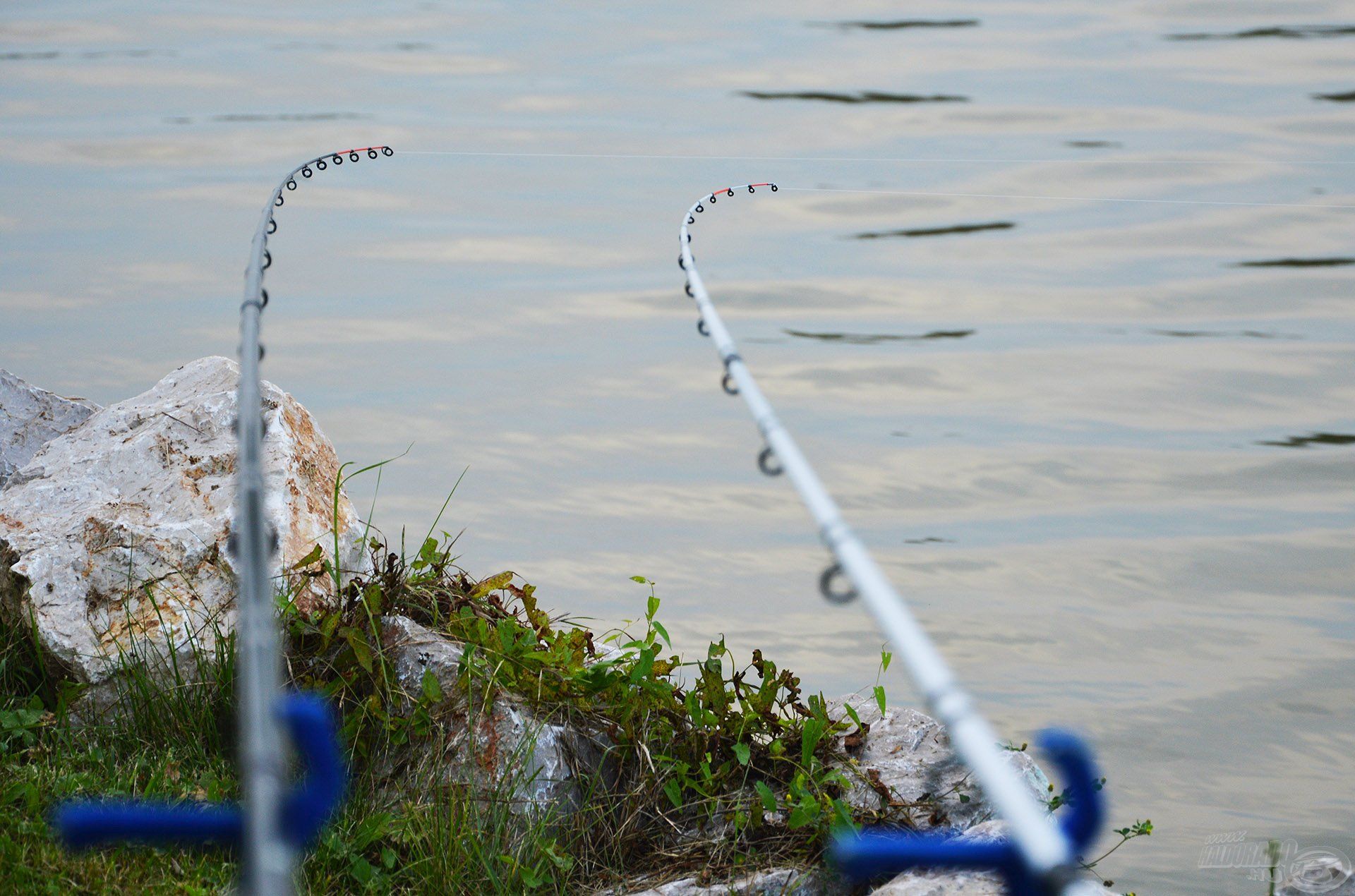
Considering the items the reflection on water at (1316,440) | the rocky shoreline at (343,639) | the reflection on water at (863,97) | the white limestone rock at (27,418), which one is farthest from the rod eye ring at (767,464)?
the reflection on water at (863,97)

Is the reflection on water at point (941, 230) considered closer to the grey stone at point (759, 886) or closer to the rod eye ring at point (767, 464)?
the grey stone at point (759, 886)

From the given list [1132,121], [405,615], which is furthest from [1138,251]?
[405,615]

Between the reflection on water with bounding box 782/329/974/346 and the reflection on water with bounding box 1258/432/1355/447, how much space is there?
8.01 feet

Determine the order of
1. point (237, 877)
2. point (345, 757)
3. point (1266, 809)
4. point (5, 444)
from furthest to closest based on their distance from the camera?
point (1266, 809), point (5, 444), point (345, 757), point (237, 877)

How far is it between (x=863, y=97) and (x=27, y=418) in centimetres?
1257

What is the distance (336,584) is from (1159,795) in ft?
11.3

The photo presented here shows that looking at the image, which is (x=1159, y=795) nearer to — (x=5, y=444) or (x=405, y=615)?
(x=405, y=615)

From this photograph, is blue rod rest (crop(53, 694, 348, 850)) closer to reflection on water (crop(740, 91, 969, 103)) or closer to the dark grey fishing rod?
the dark grey fishing rod

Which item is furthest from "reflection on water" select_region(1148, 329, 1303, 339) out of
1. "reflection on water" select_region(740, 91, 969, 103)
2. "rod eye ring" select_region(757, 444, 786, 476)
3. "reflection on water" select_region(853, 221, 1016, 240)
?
"rod eye ring" select_region(757, 444, 786, 476)

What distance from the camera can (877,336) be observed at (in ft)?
34.1

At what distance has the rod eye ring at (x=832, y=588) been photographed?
1574mm

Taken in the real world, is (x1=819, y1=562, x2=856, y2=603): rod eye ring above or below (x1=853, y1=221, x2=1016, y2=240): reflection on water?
below

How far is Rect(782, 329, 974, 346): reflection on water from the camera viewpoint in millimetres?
10312

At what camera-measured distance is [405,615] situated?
415cm
